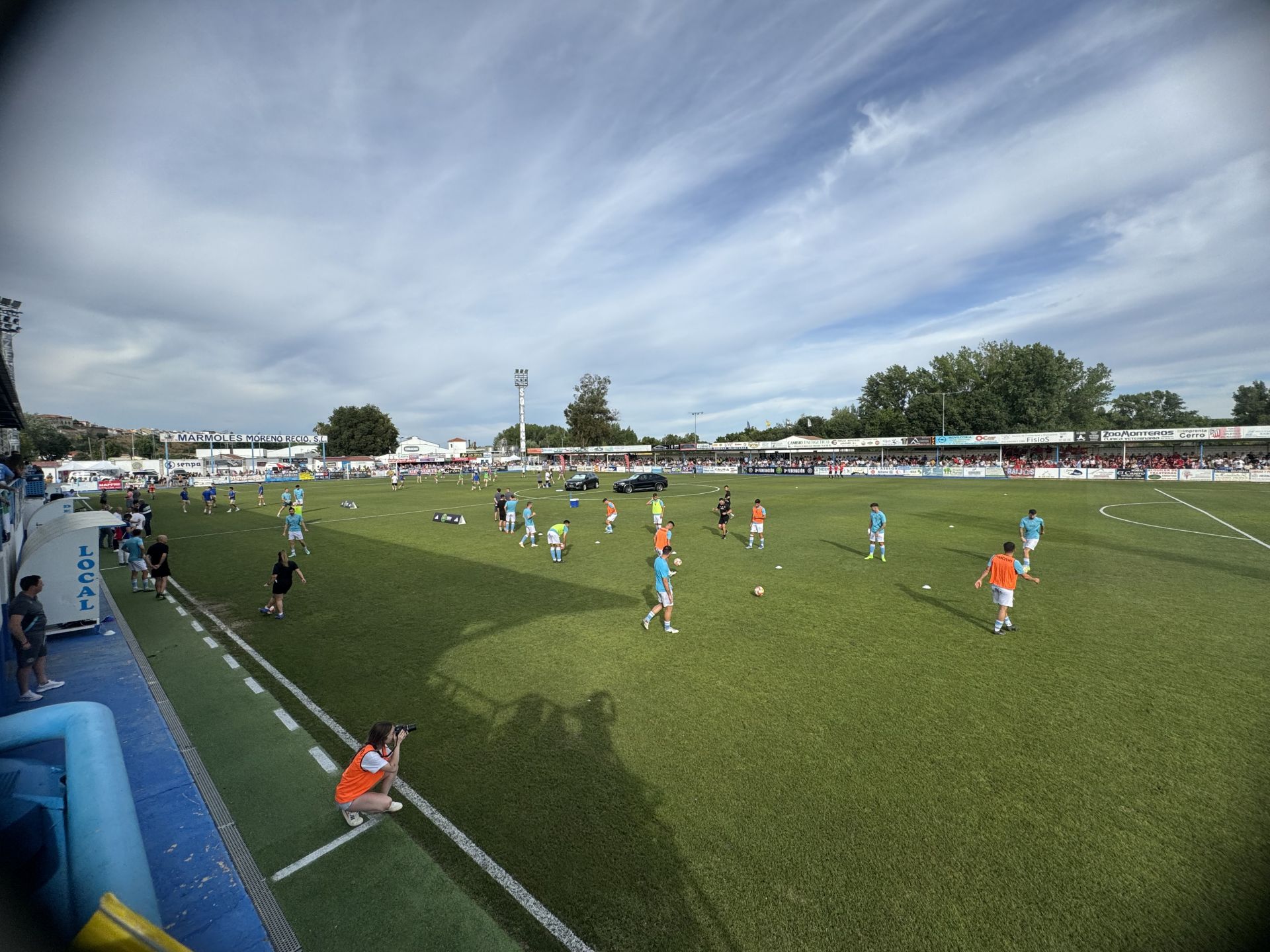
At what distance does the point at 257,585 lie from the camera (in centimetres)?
1421

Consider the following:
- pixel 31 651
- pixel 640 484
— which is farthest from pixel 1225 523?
pixel 31 651

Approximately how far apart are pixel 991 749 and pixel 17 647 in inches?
521

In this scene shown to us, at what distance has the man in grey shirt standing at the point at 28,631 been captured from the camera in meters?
7.53

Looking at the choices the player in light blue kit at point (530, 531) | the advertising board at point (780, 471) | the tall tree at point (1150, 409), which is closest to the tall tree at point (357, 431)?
the advertising board at point (780, 471)

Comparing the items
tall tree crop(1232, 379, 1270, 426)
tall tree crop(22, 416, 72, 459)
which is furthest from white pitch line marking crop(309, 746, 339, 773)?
tall tree crop(1232, 379, 1270, 426)

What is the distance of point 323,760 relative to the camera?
618 centimetres

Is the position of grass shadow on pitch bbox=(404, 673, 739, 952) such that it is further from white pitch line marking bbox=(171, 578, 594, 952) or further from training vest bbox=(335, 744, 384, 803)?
training vest bbox=(335, 744, 384, 803)

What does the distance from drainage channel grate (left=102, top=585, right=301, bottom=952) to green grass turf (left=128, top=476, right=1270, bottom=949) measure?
1.15 m

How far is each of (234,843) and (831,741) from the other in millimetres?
6284

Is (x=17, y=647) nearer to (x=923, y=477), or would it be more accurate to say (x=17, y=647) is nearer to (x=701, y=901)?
(x=701, y=901)

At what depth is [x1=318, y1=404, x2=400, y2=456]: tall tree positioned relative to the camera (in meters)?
93.4

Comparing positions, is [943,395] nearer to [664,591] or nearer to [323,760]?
[664,591]

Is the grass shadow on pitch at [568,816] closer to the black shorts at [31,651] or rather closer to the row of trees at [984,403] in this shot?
the black shorts at [31,651]

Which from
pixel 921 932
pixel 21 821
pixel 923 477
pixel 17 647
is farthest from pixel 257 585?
pixel 923 477
